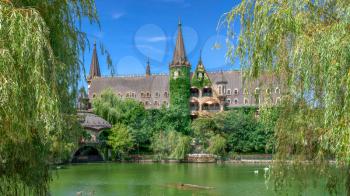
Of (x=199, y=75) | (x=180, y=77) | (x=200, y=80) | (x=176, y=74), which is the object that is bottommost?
(x=200, y=80)

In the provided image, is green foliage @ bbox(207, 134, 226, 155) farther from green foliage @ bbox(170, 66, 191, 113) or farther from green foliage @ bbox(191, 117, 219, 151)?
green foliage @ bbox(170, 66, 191, 113)

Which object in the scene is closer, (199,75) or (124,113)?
(124,113)

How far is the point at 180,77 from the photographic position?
54.5 metres

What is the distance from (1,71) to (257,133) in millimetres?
42071

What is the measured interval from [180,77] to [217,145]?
13.6 metres

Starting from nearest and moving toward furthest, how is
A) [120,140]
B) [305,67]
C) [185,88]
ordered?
1. [305,67]
2. [120,140]
3. [185,88]

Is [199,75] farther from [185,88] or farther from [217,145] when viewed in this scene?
[217,145]

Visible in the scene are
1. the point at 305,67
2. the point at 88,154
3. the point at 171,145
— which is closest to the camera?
the point at 305,67

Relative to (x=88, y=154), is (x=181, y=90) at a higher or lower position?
higher

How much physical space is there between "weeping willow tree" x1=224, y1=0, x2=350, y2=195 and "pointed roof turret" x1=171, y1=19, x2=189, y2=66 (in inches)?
1769

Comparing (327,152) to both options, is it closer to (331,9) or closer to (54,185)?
(331,9)

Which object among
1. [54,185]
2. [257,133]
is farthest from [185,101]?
[54,185]

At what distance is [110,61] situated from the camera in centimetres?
762

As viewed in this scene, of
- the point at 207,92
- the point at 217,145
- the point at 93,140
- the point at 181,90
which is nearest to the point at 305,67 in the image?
the point at 217,145
